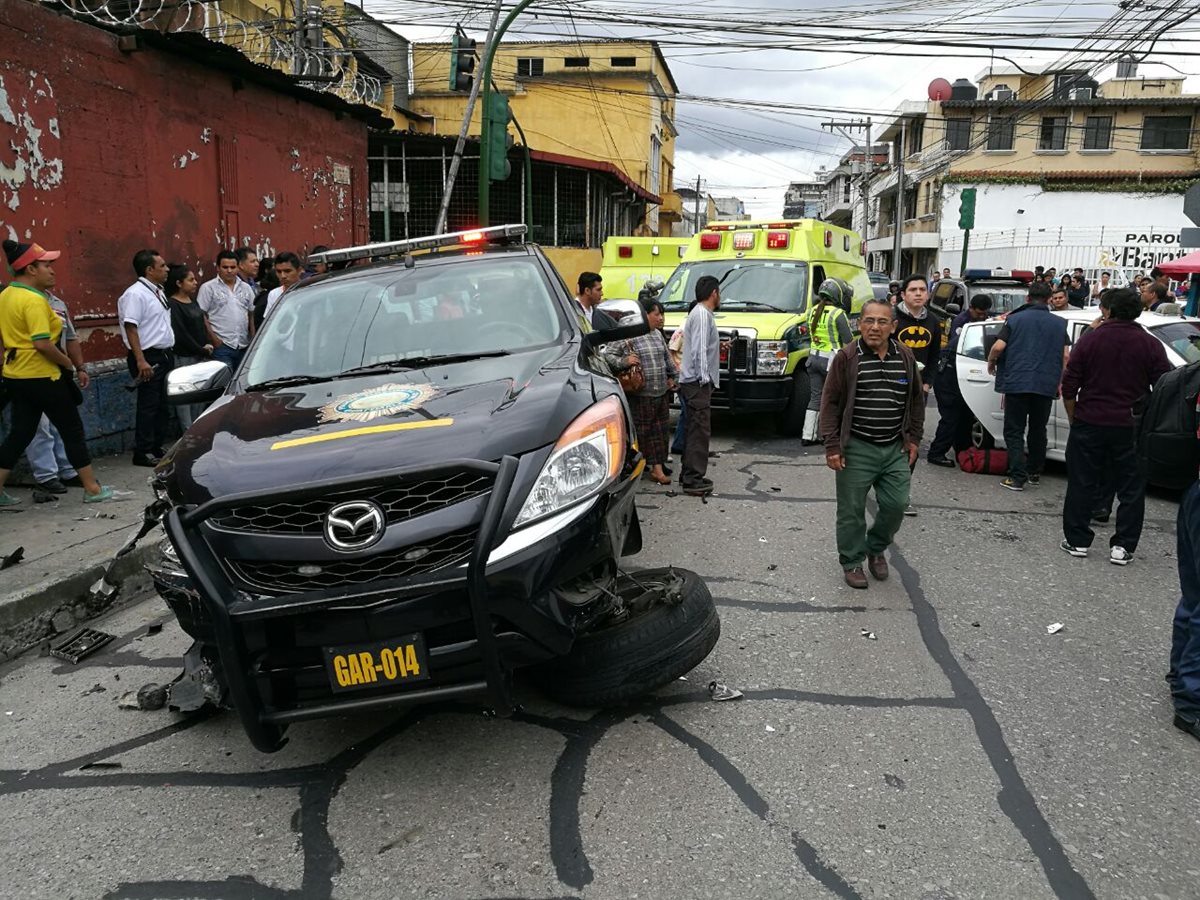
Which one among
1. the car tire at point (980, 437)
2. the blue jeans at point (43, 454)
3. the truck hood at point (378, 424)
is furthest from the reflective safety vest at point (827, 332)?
the blue jeans at point (43, 454)

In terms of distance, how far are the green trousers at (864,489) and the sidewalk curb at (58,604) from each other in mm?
4191

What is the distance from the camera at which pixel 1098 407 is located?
20.1 feet

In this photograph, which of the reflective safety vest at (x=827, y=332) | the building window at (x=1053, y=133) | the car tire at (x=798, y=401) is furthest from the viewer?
the building window at (x=1053, y=133)

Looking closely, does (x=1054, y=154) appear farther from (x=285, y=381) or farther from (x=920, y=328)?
(x=285, y=381)

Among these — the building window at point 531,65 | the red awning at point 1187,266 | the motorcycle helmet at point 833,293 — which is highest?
→ the building window at point 531,65

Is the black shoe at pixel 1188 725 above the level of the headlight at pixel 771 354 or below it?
below

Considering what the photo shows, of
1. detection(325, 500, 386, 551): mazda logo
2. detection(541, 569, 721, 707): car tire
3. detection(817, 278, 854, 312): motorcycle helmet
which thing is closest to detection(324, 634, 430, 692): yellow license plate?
detection(325, 500, 386, 551): mazda logo

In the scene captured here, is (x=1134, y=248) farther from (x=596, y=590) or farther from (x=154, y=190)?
(x=596, y=590)

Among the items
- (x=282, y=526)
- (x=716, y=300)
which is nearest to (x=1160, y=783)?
(x=282, y=526)

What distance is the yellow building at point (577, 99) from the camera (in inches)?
1649

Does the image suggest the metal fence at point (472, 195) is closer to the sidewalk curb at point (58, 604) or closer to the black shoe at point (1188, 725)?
the sidewalk curb at point (58, 604)

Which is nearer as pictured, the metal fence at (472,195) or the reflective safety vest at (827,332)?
the reflective safety vest at (827,332)

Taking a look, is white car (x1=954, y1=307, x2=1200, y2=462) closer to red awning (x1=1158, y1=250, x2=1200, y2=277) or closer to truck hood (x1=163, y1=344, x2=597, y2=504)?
truck hood (x1=163, y1=344, x2=597, y2=504)

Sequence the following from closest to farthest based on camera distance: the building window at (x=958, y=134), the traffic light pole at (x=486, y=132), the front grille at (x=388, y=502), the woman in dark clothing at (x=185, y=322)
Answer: the front grille at (x=388, y=502)
the woman in dark clothing at (x=185, y=322)
the traffic light pole at (x=486, y=132)
the building window at (x=958, y=134)
